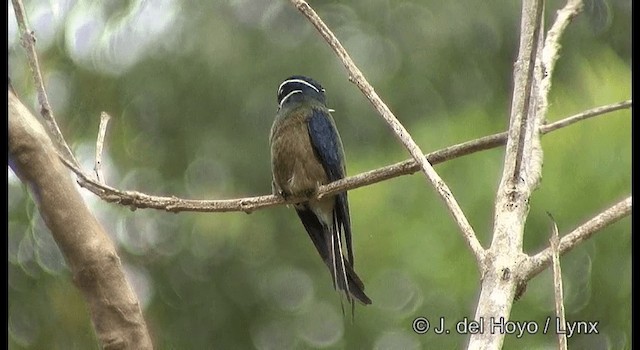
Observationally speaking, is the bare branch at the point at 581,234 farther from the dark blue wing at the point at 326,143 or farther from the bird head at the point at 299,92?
the bird head at the point at 299,92

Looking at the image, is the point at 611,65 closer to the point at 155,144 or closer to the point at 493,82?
the point at 493,82

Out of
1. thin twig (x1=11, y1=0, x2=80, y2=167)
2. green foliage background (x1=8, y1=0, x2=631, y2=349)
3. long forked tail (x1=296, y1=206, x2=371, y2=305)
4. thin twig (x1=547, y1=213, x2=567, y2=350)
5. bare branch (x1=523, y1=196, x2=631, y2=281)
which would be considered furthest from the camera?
green foliage background (x1=8, y1=0, x2=631, y2=349)

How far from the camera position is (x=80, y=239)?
127cm

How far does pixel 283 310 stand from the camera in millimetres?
5867

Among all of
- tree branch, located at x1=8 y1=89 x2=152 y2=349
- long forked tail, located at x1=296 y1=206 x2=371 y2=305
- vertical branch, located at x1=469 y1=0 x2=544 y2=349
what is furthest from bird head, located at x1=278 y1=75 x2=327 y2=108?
tree branch, located at x1=8 y1=89 x2=152 y2=349

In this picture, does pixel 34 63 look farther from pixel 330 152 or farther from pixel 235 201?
pixel 330 152

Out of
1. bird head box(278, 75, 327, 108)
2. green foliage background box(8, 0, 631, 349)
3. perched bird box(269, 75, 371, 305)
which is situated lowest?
perched bird box(269, 75, 371, 305)

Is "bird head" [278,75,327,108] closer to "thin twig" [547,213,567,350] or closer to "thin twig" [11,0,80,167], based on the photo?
"thin twig" [11,0,80,167]

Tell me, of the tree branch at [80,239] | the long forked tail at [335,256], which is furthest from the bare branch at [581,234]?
the long forked tail at [335,256]

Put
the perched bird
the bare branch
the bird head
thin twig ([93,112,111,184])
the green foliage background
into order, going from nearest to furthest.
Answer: the bare branch, thin twig ([93,112,111,184]), the perched bird, the bird head, the green foliage background

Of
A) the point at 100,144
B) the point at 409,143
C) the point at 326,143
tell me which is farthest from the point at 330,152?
the point at 409,143

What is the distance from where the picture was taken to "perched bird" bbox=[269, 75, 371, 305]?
10.2 feet
